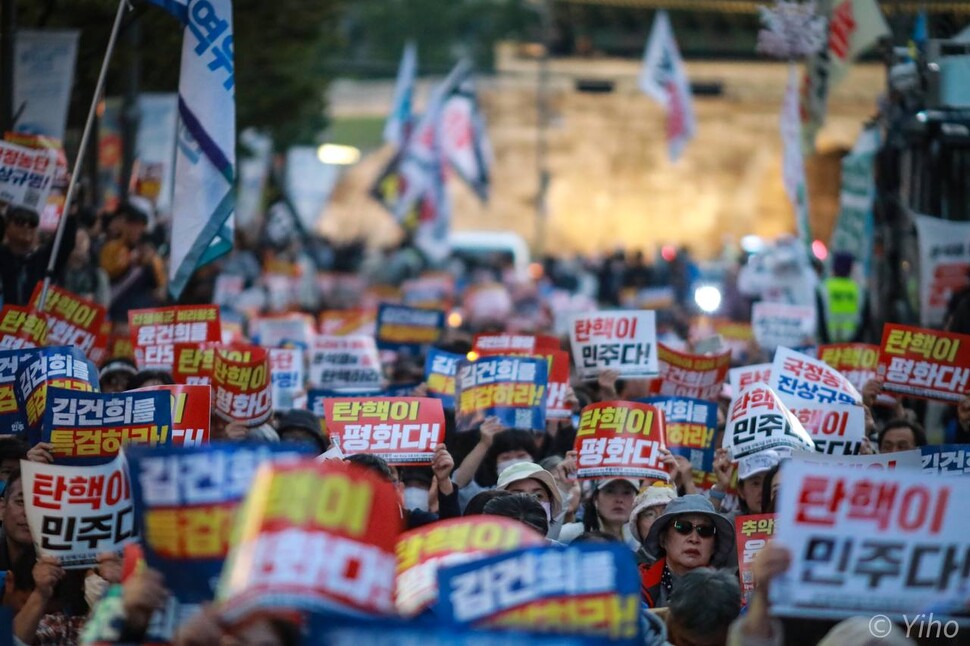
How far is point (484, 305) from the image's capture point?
27.5 meters

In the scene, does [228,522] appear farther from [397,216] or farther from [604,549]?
[397,216]

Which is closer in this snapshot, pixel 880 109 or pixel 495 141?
pixel 880 109

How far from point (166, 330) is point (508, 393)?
8.20 feet

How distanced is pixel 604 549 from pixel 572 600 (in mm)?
180

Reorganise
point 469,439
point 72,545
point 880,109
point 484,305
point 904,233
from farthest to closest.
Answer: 1. point 484,305
2. point 880,109
3. point 904,233
4. point 469,439
5. point 72,545

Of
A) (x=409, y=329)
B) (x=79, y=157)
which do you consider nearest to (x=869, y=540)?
(x=79, y=157)

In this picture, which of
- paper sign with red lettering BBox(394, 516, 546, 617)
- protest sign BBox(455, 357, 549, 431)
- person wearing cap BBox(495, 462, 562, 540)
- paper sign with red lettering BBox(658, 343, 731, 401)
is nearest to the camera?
paper sign with red lettering BBox(394, 516, 546, 617)

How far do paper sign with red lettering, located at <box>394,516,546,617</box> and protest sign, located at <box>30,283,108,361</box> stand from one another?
5963mm

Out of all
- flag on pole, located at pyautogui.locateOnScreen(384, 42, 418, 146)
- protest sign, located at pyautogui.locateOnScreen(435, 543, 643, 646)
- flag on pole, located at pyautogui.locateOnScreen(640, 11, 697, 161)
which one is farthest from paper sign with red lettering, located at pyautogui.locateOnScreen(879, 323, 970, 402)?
flag on pole, located at pyautogui.locateOnScreen(384, 42, 418, 146)

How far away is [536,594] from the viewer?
4.88 metres

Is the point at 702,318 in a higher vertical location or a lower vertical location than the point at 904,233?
lower

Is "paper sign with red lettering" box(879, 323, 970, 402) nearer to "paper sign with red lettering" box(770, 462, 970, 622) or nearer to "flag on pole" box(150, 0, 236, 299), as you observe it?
"flag on pole" box(150, 0, 236, 299)

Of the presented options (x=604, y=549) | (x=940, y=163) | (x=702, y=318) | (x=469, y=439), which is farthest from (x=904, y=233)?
(x=604, y=549)

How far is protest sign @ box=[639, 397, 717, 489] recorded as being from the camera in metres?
9.99
